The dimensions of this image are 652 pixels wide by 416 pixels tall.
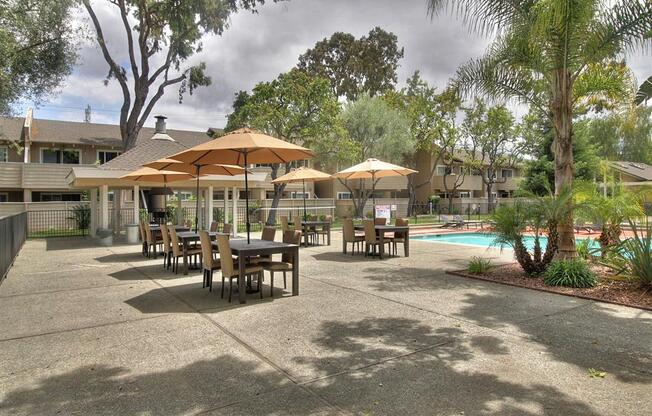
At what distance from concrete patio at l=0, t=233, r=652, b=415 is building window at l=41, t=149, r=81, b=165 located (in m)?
27.3

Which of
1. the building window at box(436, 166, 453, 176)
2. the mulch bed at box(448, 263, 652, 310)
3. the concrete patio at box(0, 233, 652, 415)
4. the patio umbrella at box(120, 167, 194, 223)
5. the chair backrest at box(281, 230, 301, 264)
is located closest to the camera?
the concrete patio at box(0, 233, 652, 415)

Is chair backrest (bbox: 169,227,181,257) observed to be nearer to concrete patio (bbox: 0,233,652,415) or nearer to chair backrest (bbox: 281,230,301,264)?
concrete patio (bbox: 0,233,652,415)

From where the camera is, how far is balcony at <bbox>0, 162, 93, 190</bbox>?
2609 cm

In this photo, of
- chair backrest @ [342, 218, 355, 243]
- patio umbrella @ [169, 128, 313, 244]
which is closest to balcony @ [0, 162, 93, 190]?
chair backrest @ [342, 218, 355, 243]

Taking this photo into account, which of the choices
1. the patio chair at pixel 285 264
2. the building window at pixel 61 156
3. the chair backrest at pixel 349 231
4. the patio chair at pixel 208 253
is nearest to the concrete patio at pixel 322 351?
the patio chair at pixel 285 264

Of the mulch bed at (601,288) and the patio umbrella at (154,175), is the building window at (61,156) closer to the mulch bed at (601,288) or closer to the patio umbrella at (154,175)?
the patio umbrella at (154,175)

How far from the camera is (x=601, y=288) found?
762 cm

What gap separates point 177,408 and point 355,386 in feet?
5.01

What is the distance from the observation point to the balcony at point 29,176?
26.1m

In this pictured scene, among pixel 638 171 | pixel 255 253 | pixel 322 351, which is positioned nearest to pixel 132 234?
pixel 255 253

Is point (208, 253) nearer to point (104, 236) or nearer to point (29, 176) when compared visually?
point (104, 236)

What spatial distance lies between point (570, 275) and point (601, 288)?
53 cm

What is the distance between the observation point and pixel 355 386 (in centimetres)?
383

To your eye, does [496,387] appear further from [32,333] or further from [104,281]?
[104,281]
